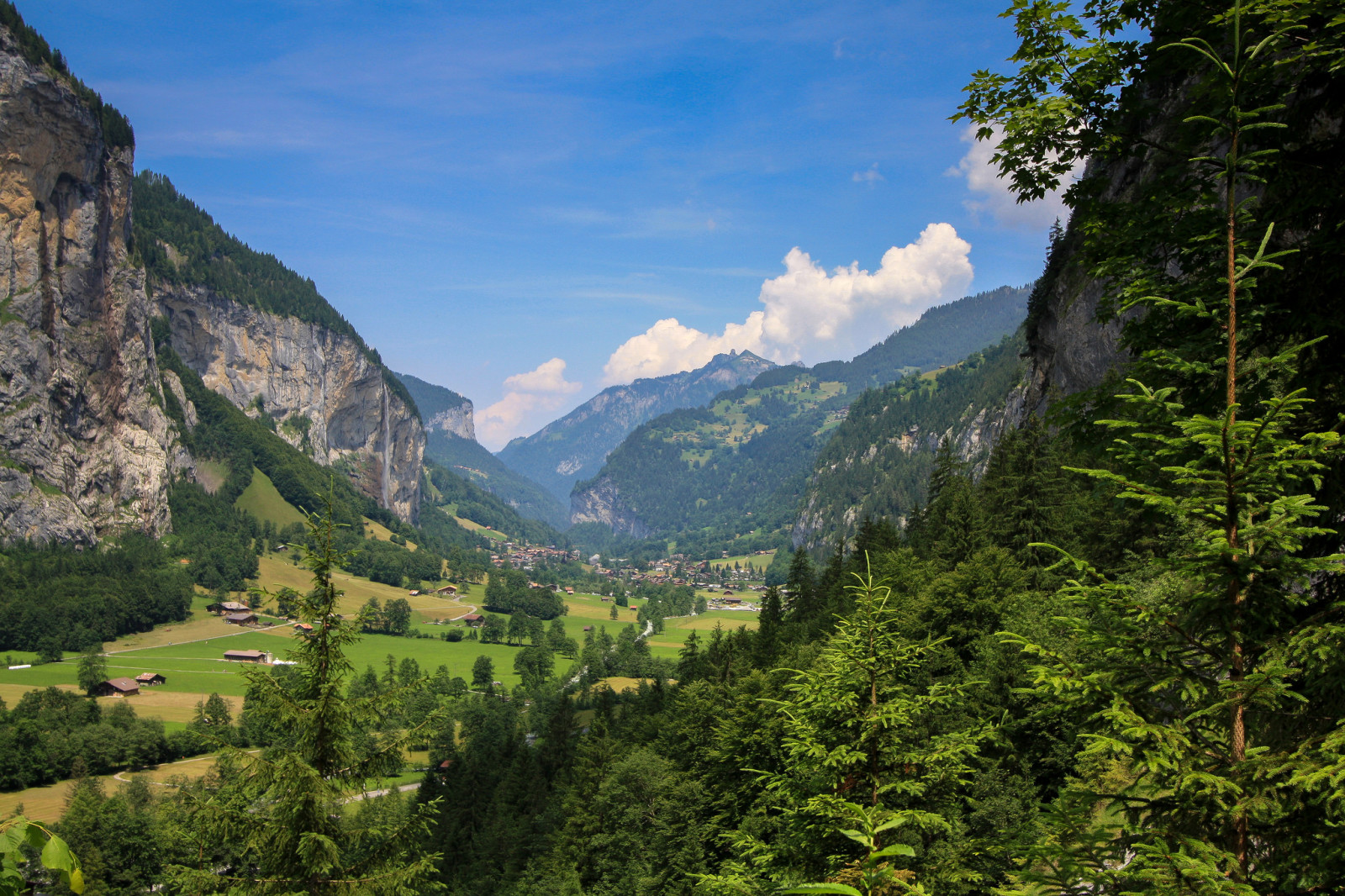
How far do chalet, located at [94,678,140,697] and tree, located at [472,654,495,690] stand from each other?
4555 centimetres

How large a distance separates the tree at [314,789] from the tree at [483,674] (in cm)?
10673

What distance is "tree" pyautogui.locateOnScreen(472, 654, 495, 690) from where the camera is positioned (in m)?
116

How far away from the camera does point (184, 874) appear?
11883 millimetres

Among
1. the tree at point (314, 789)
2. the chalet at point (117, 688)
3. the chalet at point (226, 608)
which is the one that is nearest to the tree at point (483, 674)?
the chalet at point (117, 688)

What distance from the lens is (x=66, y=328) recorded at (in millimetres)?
167250

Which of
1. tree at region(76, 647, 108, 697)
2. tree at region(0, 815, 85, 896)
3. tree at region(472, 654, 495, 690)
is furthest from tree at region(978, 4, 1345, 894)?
tree at region(76, 647, 108, 697)

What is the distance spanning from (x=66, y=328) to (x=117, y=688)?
10698 centimetres

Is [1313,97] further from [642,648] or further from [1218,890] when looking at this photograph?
[642,648]

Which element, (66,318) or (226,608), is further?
(66,318)

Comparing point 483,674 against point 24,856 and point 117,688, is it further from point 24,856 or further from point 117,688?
point 24,856

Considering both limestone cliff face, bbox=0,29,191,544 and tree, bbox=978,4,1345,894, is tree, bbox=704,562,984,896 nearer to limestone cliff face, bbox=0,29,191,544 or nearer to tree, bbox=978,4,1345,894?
tree, bbox=978,4,1345,894

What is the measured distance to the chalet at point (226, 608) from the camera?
16150 cm

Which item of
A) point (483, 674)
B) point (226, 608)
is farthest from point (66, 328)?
point (483, 674)

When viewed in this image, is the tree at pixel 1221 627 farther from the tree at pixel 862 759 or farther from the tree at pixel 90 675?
the tree at pixel 90 675
